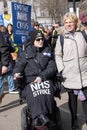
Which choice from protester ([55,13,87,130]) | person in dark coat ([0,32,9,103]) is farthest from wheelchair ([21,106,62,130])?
person in dark coat ([0,32,9,103])

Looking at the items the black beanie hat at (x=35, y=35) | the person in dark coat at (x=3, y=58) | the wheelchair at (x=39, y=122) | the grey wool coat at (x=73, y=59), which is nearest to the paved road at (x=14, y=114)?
the wheelchair at (x=39, y=122)

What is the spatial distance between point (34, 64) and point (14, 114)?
191 centimetres

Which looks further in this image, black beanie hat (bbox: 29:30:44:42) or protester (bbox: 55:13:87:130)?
black beanie hat (bbox: 29:30:44:42)

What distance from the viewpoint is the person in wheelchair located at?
5.86m

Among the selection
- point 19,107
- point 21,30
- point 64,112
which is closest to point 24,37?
point 21,30

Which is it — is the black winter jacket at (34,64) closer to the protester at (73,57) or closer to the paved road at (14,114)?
the protester at (73,57)

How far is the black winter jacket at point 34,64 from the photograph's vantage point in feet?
20.2

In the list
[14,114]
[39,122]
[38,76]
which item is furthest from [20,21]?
[39,122]

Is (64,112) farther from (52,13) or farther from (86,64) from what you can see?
(52,13)

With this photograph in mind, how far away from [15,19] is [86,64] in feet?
14.1

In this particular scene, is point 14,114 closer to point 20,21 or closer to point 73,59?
point 73,59

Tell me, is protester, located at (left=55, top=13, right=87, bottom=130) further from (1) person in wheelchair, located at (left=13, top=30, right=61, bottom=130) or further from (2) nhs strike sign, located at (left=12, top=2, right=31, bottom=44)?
(2) nhs strike sign, located at (left=12, top=2, right=31, bottom=44)

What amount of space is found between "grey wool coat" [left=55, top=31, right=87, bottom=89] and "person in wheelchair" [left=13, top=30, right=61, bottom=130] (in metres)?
0.19

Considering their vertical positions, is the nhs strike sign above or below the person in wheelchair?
above
